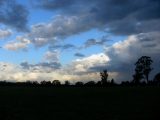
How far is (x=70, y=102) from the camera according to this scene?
66.3 metres

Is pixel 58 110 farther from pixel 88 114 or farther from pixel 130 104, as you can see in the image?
pixel 130 104

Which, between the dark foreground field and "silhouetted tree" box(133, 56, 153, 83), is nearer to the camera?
the dark foreground field

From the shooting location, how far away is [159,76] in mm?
175375

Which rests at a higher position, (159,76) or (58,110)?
(159,76)

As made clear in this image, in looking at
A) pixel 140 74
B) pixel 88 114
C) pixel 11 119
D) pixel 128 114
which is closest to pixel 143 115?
pixel 128 114

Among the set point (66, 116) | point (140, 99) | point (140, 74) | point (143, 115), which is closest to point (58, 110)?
point (66, 116)

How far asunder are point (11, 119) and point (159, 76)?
13730cm

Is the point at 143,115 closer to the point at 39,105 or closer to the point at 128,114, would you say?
the point at 128,114

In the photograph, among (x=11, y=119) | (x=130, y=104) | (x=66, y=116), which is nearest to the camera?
(x=11, y=119)

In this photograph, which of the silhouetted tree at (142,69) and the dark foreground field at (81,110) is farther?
the silhouetted tree at (142,69)

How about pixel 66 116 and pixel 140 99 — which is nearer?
pixel 66 116

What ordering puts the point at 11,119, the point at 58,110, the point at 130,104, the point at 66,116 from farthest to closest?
1. the point at 130,104
2. the point at 58,110
3. the point at 66,116
4. the point at 11,119

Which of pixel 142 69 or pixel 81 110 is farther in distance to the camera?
pixel 142 69

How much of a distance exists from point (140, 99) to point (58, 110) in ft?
63.6
